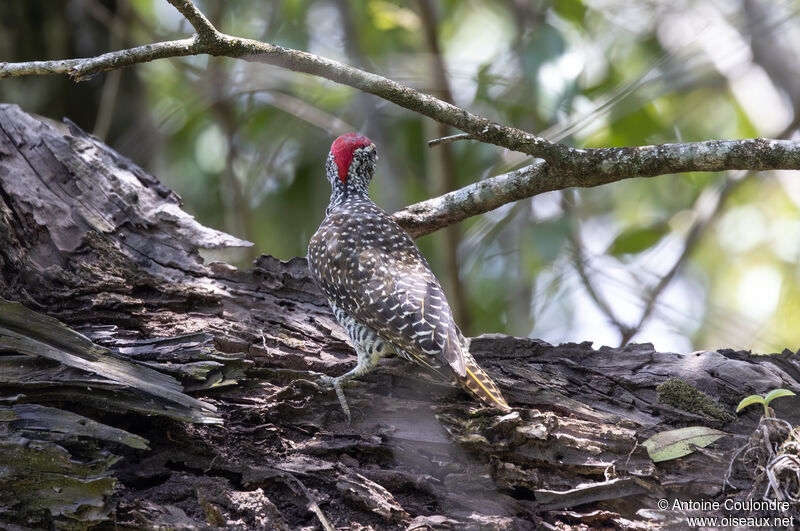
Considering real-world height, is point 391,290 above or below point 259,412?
above

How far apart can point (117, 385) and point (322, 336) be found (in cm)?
118

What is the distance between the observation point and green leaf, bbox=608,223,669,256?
668 centimetres

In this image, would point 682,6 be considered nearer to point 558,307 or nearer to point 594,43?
point 594,43

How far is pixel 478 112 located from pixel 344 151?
2.96 meters

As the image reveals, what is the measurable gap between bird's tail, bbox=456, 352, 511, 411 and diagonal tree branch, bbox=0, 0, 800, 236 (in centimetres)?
99

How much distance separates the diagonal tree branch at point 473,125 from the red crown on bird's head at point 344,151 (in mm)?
1700

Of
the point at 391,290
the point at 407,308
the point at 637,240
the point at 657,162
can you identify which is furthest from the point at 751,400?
the point at 637,240

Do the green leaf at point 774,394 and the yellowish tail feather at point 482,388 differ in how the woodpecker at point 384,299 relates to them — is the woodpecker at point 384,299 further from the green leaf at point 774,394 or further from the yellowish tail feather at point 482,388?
the green leaf at point 774,394

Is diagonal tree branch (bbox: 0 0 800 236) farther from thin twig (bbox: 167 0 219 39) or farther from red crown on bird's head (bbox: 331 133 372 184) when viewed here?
red crown on bird's head (bbox: 331 133 372 184)

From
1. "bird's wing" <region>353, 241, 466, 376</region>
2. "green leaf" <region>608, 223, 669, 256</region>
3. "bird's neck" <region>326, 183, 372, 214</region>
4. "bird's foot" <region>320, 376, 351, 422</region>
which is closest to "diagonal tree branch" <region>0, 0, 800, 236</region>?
"bird's wing" <region>353, 241, 466, 376</region>

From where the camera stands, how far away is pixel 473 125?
318cm

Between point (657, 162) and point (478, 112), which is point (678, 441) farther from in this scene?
point (478, 112)

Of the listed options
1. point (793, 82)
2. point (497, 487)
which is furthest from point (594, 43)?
point (497, 487)

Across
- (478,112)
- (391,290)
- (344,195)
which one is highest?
(478,112)
